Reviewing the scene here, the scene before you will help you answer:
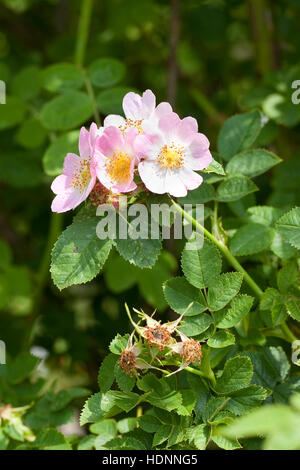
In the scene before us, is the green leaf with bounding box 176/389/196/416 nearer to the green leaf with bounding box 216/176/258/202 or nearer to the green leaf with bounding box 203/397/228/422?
the green leaf with bounding box 203/397/228/422

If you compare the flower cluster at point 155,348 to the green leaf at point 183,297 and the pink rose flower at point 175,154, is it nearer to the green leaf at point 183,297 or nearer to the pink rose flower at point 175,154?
the green leaf at point 183,297

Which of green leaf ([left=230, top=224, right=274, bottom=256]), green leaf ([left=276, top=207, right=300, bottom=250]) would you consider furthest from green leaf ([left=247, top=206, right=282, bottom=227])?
green leaf ([left=276, top=207, right=300, bottom=250])

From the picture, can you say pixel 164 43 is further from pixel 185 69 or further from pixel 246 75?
pixel 246 75

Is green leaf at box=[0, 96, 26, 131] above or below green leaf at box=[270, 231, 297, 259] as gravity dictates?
above

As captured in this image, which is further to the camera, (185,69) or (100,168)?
(185,69)

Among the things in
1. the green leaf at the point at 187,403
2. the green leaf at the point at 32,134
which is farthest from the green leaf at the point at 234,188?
the green leaf at the point at 32,134

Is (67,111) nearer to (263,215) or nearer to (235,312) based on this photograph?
(263,215)
